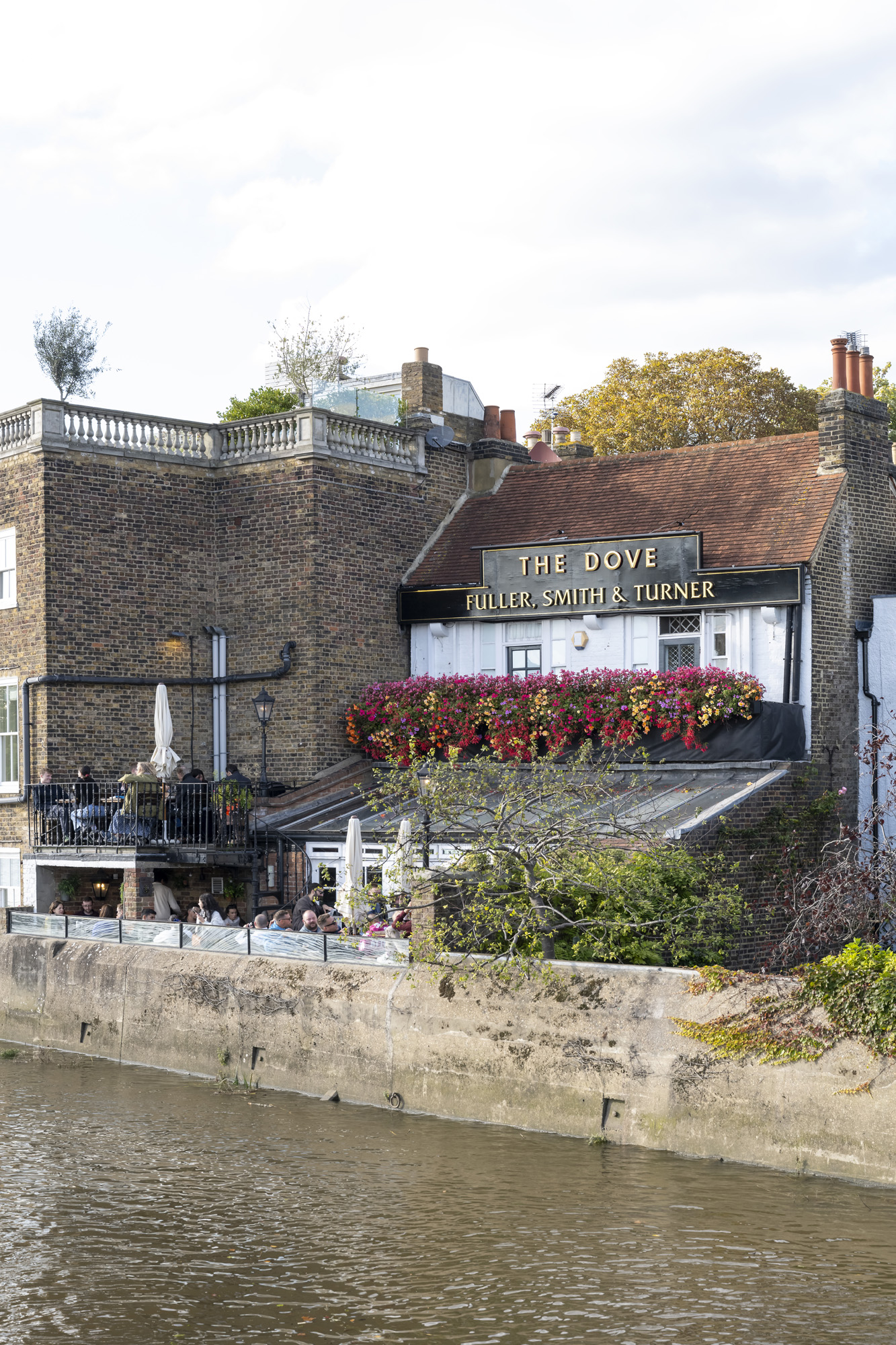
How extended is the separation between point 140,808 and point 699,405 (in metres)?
22.9

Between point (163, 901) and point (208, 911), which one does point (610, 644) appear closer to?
point (208, 911)

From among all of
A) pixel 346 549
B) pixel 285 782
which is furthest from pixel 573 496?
pixel 285 782

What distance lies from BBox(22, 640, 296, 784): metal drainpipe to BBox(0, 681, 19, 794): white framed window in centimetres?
60

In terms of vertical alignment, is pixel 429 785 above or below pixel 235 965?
above

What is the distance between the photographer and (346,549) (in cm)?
2727

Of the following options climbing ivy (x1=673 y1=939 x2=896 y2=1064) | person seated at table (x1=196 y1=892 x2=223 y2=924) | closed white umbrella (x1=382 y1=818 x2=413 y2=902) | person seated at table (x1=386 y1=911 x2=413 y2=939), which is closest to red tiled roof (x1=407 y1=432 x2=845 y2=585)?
person seated at table (x1=196 y1=892 x2=223 y2=924)

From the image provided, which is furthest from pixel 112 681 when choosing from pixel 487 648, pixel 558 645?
pixel 558 645

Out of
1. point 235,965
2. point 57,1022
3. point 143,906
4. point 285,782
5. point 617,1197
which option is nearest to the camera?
point 617,1197

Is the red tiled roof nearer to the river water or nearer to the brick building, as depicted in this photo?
the brick building

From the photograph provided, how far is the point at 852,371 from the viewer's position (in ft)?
82.3

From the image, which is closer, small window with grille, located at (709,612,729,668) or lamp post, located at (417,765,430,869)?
lamp post, located at (417,765,430,869)

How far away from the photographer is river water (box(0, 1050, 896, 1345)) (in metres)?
10.9

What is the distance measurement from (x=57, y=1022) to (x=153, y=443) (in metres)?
10.3

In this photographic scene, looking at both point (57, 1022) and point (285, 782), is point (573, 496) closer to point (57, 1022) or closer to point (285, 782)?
point (285, 782)
